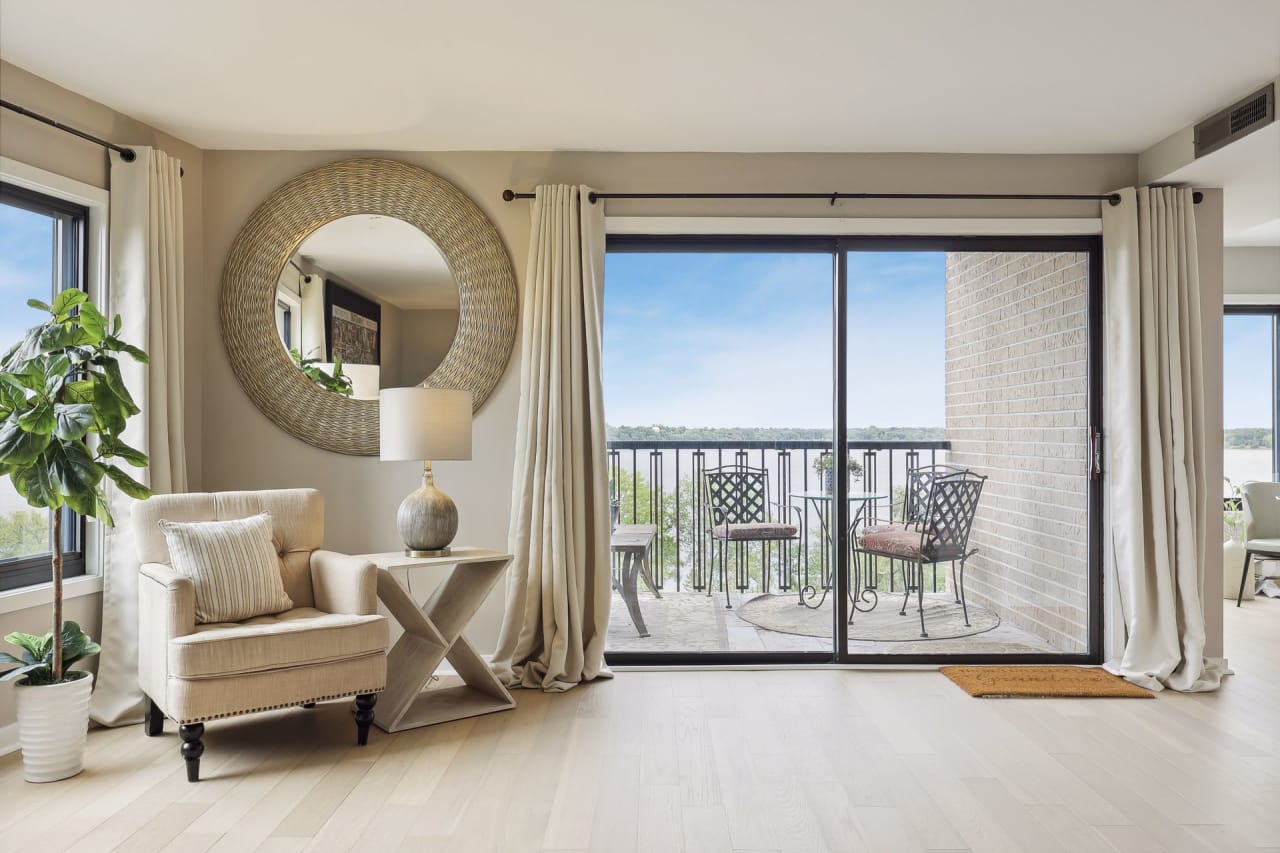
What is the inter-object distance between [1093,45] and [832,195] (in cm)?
130

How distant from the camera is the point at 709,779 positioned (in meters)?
2.77

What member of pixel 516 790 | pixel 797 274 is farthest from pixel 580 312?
pixel 516 790

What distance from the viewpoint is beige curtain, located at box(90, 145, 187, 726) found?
3.42 metres

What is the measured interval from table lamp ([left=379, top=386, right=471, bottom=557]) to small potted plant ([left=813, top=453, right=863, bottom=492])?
A: 1807 mm

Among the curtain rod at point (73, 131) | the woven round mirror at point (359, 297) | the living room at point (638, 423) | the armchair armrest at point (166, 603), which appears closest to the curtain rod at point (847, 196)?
the living room at point (638, 423)

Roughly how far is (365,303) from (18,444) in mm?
1634

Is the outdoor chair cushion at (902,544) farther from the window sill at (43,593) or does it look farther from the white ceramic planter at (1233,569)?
the window sill at (43,593)

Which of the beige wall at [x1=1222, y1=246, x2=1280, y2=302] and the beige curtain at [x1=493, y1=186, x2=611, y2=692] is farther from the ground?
the beige wall at [x1=1222, y1=246, x2=1280, y2=302]

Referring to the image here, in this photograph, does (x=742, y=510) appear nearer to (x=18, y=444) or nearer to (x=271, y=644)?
(x=271, y=644)

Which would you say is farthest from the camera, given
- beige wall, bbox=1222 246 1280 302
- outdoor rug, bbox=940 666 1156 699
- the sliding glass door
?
beige wall, bbox=1222 246 1280 302

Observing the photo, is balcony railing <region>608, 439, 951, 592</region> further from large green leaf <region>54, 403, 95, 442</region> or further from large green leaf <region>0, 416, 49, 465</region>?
large green leaf <region>0, 416, 49, 465</region>

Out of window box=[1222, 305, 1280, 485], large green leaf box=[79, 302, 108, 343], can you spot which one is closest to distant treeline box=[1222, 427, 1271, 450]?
window box=[1222, 305, 1280, 485]

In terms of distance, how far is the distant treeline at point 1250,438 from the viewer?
250 inches

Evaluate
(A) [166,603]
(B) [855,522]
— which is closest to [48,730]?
(A) [166,603]
